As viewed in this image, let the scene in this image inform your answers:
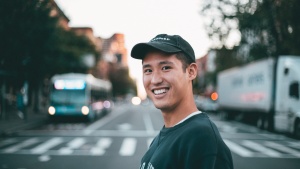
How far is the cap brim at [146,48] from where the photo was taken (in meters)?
2.00

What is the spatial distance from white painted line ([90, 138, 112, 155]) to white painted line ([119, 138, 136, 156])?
0.56 meters

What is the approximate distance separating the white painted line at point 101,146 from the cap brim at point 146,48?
9.26 meters

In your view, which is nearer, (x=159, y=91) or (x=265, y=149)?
(x=159, y=91)

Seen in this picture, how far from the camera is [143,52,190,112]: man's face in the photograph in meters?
2.08

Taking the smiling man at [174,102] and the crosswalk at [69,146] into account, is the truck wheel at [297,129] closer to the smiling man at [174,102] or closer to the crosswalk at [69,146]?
the crosswalk at [69,146]

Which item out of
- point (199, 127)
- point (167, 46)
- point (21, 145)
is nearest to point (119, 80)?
point (21, 145)

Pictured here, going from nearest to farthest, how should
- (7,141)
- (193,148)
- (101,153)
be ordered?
(193,148), (101,153), (7,141)

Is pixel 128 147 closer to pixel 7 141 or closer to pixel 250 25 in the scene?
pixel 7 141

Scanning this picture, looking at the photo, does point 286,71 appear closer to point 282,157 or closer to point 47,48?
point 282,157

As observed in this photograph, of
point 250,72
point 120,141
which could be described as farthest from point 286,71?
point 120,141

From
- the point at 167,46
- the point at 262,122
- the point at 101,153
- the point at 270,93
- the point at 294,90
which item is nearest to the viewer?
the point at 167,46

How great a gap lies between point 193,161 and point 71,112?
2257cm

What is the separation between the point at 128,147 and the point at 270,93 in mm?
9839

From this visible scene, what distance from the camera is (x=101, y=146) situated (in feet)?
41.7
